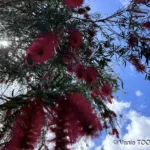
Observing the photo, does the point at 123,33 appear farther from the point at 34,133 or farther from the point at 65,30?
the point at 34,133

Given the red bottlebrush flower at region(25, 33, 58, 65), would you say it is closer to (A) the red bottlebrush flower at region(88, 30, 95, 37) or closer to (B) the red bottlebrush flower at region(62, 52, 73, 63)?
(B) the red bottlebrush flower at region(62, 52, 73, 63)

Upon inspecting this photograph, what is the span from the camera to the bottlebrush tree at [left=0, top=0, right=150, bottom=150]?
1190 millimetres

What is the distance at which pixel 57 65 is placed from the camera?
394 cm

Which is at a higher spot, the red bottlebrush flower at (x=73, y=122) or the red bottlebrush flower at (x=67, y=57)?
the red bottlebrush flower at (x=67, y=57)

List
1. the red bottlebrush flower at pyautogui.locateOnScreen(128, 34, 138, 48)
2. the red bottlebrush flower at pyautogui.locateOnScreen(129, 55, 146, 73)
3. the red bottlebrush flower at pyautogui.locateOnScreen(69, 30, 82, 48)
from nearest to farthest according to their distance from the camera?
the red bottlebrush flower at pyautogui.locateOnScreen(69, 30, 82, 48), the red bottlebrush flower at pyautogui.locateOnScreen(129, 55, 146, 73), the red bottlebrush flower at pyautogui.locateOnScreen(128, 34, 138, 48)

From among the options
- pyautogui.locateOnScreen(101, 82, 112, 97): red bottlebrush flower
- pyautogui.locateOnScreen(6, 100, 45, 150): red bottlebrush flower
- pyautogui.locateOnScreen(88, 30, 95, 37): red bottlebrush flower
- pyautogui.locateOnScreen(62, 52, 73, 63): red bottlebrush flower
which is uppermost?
pyautogui.locateOnScreen(88, 30, 95, 37): red bottlebrush flower

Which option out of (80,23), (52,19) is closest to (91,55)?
(80,23)

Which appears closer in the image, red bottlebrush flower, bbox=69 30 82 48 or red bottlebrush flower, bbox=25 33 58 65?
red bottlebrush flower, bbox=25 33 58 65

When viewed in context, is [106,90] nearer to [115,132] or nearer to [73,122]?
[115,132]

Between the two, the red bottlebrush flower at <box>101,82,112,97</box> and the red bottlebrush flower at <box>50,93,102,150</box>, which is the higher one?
the red bottlebrush flower at <box>101,82,112,97</box>

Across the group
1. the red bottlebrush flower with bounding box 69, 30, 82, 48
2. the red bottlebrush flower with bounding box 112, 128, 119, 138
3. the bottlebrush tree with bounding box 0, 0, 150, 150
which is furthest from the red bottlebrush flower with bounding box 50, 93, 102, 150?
the red bottlebrush flower with bounding box 112, 128, 119, 138

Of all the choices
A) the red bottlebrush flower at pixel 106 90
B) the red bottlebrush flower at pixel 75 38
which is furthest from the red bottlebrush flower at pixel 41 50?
the red bottlebrush flower at pixel 106 90

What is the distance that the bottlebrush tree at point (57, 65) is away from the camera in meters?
1.19

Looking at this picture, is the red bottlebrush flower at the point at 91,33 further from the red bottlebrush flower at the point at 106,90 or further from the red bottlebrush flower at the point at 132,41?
the red bottlebrush flower at the point at 106,90
